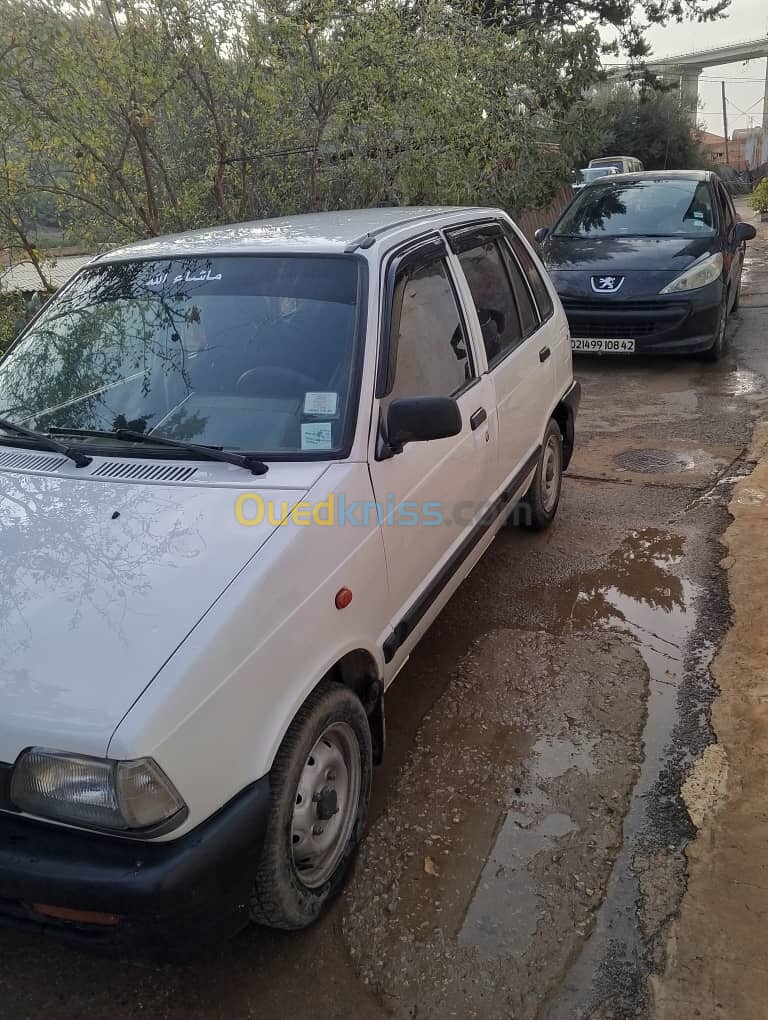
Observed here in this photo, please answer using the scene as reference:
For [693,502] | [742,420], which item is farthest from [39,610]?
[742,420]

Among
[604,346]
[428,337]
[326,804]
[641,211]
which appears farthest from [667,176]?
[326,804]

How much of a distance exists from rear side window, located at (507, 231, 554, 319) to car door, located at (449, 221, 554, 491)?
0.08 metres

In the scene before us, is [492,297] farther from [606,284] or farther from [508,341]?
[606,284]

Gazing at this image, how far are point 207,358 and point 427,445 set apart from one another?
87 cm

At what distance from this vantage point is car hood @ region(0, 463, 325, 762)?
1812mm

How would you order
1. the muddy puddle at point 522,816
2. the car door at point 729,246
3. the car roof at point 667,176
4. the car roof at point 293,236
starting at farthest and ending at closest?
the car roof at point 667,176 → the car door at point 729,246 → the car roof at point 293,236 → the muddy puddle at point 522,816

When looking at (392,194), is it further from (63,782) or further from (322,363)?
(63,782)

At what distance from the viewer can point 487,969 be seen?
2.22m

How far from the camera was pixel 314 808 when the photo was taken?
7.64 ft

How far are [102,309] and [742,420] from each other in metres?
5.32

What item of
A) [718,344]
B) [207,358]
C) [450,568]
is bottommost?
[718,344]

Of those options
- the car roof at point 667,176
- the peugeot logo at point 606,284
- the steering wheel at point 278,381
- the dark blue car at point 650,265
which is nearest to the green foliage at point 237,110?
the dark blue car at point 650,265

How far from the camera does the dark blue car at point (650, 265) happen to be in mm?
7715

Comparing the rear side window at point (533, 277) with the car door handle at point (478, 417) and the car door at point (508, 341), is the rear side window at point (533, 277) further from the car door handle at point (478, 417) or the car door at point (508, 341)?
the car door handle at point (478, 417)
